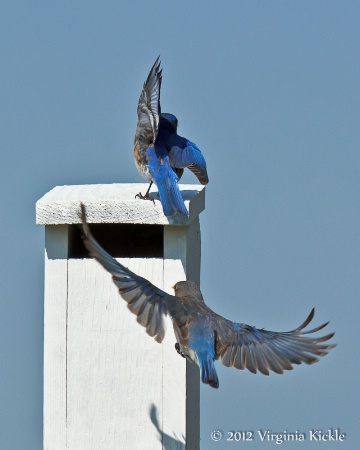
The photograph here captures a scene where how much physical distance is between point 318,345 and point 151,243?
973 mm

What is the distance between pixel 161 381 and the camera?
521cm

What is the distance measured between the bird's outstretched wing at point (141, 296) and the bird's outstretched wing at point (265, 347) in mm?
227

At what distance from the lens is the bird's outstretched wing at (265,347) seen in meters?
4.89

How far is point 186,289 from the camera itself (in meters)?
4.99

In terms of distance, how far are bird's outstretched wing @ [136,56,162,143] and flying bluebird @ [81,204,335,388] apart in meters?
0.89

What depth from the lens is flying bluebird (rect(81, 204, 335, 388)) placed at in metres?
4.82

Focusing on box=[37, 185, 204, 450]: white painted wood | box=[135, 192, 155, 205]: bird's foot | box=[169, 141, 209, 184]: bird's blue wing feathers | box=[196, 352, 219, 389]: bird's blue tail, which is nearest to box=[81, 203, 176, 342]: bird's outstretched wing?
box=[196, 352, 219, 389]: bird's blue tail

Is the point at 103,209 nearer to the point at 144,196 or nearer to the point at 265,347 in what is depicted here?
the point at 144,196

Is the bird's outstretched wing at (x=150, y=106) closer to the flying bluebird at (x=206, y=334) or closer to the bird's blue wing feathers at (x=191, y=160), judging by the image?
the bird's blue wing feathers at (x=191, y=160)

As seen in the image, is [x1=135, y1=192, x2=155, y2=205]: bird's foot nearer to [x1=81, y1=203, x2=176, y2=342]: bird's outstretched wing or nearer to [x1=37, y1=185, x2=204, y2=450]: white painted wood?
[x1=37, y1=185, x2=204, y2=450]: white painted wood

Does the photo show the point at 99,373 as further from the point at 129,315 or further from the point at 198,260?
the point at 198,260

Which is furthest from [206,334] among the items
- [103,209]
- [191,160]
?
[191,160]

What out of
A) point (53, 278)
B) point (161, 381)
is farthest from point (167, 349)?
point (53, 278)

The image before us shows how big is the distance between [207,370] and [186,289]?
33 centimetres
